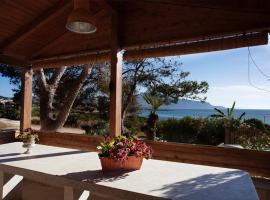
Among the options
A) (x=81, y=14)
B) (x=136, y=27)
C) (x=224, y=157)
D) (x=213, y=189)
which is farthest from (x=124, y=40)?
(x=213, y=189)

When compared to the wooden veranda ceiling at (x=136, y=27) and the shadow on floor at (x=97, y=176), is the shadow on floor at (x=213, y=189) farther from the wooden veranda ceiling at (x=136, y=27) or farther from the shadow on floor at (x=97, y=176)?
the wooden veranda ceiling at (x=136, y=27)

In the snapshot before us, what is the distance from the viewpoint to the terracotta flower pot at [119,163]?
2.37m

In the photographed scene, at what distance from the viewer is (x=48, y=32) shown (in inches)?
200

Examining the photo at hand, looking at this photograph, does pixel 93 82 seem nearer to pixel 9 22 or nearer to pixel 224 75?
pixel 9 22

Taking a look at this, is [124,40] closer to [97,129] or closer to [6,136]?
[6,136]

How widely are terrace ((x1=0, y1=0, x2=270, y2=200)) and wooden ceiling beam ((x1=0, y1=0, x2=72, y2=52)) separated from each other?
0.01m

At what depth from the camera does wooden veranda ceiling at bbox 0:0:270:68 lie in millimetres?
3404

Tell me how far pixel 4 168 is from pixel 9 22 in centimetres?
291

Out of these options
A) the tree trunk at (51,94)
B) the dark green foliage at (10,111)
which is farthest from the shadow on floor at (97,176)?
the dark green foliage at (10,111)

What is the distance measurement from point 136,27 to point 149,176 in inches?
102

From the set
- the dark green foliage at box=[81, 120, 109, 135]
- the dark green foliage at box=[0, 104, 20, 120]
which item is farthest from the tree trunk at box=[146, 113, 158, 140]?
the dark green foliage at box=[0, 104, 20, 120]

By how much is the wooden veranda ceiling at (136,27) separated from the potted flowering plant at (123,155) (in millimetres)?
1840

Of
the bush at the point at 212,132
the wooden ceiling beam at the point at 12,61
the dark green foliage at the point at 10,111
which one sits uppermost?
the wooden ceiling beam at the point at 12,61

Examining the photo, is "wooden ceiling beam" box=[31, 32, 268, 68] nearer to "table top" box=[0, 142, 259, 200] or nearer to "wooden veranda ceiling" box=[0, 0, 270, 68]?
"wooden veranda ceiling" box=[0, 0, 270, 68]
